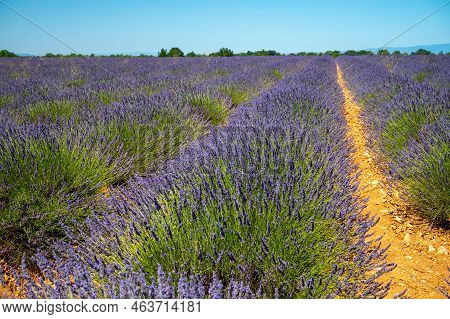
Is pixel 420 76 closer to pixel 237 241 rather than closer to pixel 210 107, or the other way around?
pixel 210 107

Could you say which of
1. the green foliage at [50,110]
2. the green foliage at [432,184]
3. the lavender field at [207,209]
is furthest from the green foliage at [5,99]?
the green foliage at [432,184]

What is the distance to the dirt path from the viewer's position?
1.80 meters

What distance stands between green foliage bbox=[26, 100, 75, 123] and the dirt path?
3.82 metres

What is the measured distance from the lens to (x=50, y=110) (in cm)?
446

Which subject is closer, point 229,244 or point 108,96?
point 229,244

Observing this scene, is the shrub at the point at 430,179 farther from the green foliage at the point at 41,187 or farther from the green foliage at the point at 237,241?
the green foliage at the point at 41,187

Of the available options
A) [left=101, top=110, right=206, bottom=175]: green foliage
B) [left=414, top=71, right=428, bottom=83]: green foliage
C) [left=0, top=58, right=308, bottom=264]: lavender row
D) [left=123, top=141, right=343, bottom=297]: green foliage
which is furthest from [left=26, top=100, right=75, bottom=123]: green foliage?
[left=414, top=71, right=428, bottom=83]: green foliage

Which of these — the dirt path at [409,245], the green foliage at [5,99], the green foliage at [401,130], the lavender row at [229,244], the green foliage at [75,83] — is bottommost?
the dirt path at [409,245]

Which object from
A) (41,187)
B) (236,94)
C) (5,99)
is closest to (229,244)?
(41,187)

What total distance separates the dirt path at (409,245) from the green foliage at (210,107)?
267 cm

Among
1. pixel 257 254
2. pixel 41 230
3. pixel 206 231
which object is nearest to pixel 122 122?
pixel 41 230

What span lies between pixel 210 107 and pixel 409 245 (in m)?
3.63

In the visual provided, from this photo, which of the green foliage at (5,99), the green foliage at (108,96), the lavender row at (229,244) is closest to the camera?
the lavender row at (229,244)

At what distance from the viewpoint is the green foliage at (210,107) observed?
16.8ft
